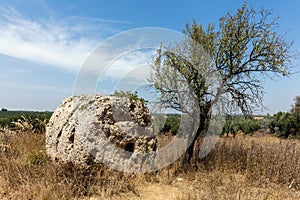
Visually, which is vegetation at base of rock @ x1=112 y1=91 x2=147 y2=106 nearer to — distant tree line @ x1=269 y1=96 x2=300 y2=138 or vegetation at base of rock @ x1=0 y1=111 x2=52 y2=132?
vegetation at base of rock @ x1=0 y1=111 x2=52 y2=132

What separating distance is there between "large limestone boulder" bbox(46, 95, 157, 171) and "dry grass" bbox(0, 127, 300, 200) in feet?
0.88

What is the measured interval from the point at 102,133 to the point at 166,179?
1891 millimetres

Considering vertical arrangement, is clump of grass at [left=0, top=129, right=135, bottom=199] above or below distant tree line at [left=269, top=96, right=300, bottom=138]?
below

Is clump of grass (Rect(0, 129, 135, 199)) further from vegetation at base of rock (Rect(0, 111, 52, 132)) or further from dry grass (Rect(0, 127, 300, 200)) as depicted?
vegetation at base of rock (Rect(0, 111, 52, 132))

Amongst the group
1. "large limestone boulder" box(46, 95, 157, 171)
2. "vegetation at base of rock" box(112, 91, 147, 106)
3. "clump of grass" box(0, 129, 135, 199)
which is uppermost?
"vegetation at base of rock" box(112, 91, 147, 106)

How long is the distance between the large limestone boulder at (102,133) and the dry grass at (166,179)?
0.27m

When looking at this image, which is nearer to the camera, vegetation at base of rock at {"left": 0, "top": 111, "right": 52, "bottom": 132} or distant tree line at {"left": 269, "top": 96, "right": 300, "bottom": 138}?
vegetation at base of rock at {"left": 0, "top": 111, "right": 52, "bottom": 132}

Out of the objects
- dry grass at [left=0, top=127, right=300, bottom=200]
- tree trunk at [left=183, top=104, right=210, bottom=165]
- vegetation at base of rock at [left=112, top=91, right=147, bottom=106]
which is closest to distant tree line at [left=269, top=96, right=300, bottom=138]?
dry grass at [left=0, top=127, right=300, bottom=200]

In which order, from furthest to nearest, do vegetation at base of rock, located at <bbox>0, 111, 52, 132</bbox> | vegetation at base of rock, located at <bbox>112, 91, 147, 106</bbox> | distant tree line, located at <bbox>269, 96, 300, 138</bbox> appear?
distant tree line, located at <bbox>269, 96, 300, 138</bbox>, vegetation at base of rock, located at <bbox>0, 111, 52, 132</bbox>, vegetation at base of rock, located at <bbox>112, 91, 147, 106</bbox>

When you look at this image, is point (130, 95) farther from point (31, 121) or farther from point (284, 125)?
point (284, 125)

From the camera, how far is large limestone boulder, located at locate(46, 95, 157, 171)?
4.96 meters

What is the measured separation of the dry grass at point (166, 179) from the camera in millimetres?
4379

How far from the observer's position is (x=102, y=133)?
516cm

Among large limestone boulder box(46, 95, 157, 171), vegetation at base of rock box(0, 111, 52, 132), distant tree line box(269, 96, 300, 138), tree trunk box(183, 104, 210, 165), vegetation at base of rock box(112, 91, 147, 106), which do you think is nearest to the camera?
large limestone boulder box(46, 95, 157, 171)
